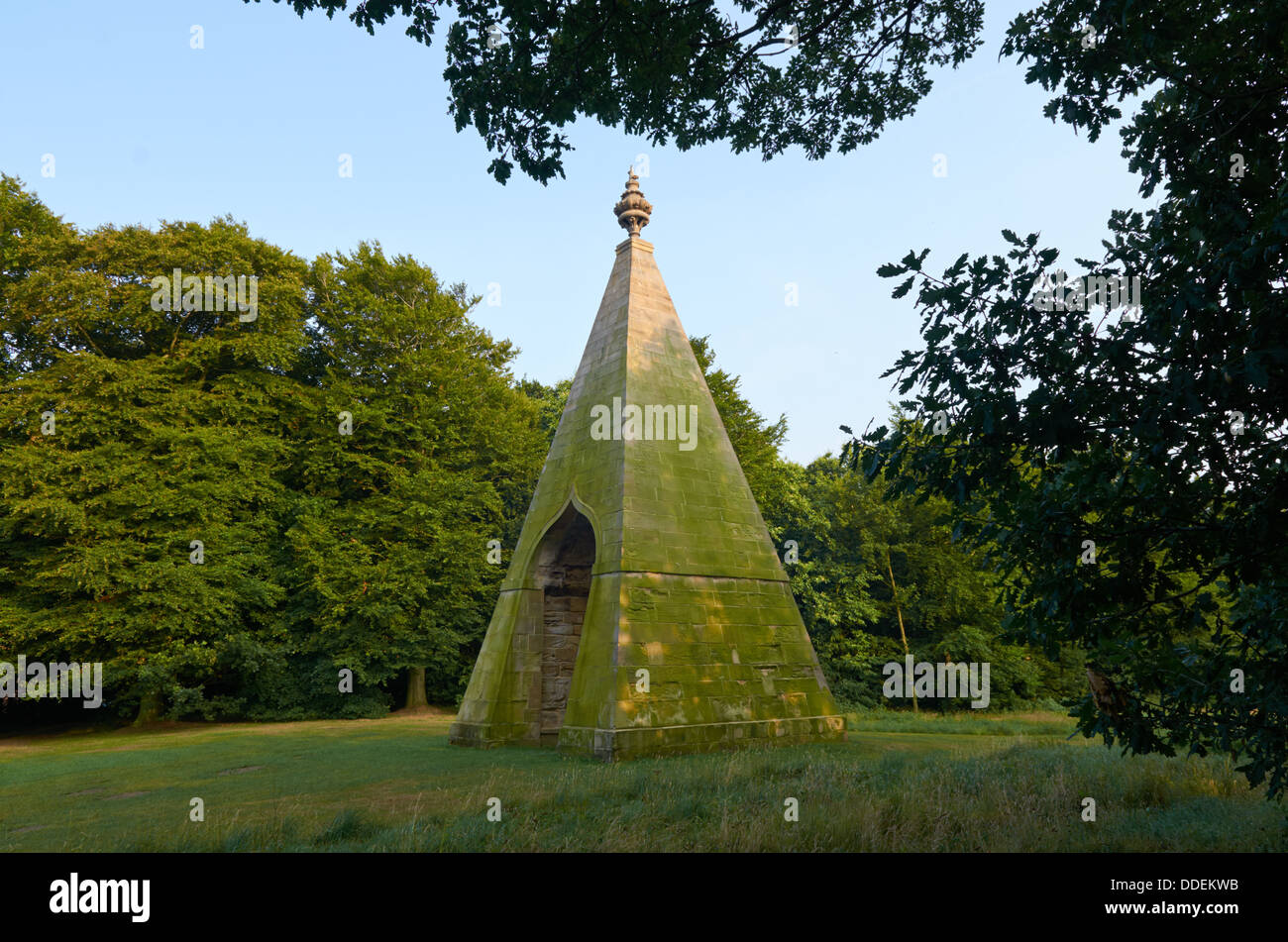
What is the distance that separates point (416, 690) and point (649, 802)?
22.2m

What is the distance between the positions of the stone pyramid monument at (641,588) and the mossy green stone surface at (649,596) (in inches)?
1.3

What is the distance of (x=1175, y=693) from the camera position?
452cm

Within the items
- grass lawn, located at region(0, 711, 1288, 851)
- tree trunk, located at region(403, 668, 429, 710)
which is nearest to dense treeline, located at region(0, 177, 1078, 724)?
tree trunk, located at region(403, 668, 429, 710)

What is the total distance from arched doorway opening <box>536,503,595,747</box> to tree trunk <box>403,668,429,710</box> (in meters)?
13.8

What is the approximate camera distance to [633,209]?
17297 millimetres

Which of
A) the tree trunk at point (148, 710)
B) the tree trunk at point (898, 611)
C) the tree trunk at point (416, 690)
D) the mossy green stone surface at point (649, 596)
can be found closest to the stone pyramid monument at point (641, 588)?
the mossy green stone surface at point (649, 596)

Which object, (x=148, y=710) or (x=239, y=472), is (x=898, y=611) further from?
(x=148, y=710)

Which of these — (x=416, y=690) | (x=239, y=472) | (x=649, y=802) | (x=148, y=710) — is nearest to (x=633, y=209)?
(x=649, y=802)

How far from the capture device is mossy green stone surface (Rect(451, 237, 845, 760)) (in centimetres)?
1203

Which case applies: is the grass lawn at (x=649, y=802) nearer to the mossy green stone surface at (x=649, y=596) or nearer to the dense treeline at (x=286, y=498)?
the mossy green stone surface at (x=649, y=596)

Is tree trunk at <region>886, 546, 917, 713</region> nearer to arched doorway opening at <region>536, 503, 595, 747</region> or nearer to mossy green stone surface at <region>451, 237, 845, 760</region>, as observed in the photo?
mossy green stone surface at <region>451, 237, 845, 760</region>
